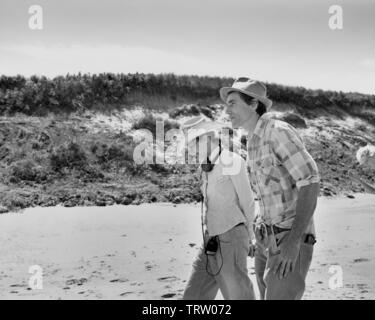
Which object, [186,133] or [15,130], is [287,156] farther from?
[15,130]

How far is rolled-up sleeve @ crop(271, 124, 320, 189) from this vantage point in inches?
121

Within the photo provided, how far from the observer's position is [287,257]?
3098 mm

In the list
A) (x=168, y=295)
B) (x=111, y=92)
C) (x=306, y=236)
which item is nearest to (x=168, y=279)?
(x=168, y=295)

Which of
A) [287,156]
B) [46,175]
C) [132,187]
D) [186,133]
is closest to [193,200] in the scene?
[132,187]

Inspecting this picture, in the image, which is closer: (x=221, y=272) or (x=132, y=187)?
(x=221, y=272)

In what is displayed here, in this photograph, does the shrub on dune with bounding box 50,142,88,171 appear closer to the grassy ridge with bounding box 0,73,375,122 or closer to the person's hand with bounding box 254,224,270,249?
the grassy ridge with bounding box 0,73,375,122

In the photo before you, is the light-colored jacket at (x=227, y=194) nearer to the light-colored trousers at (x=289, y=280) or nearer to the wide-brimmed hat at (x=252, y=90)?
the wide-brimmed hat at (x=252, y=90)

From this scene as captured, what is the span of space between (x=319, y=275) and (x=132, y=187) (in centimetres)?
801

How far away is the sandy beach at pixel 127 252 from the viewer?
6836 mm

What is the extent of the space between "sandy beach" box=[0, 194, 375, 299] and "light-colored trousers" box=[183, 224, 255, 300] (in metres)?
2.34

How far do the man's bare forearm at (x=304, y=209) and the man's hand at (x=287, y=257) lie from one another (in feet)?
0.13

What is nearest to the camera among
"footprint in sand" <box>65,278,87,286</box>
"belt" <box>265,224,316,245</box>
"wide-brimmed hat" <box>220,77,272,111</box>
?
"belt" <box>265,224,316,245</box>

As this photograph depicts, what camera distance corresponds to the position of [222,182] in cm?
A: 432

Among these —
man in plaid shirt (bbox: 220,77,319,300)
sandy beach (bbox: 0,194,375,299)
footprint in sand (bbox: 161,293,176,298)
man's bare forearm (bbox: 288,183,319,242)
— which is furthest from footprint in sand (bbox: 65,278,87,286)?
man's bare forearm (bbox: 288,183,319,242)
